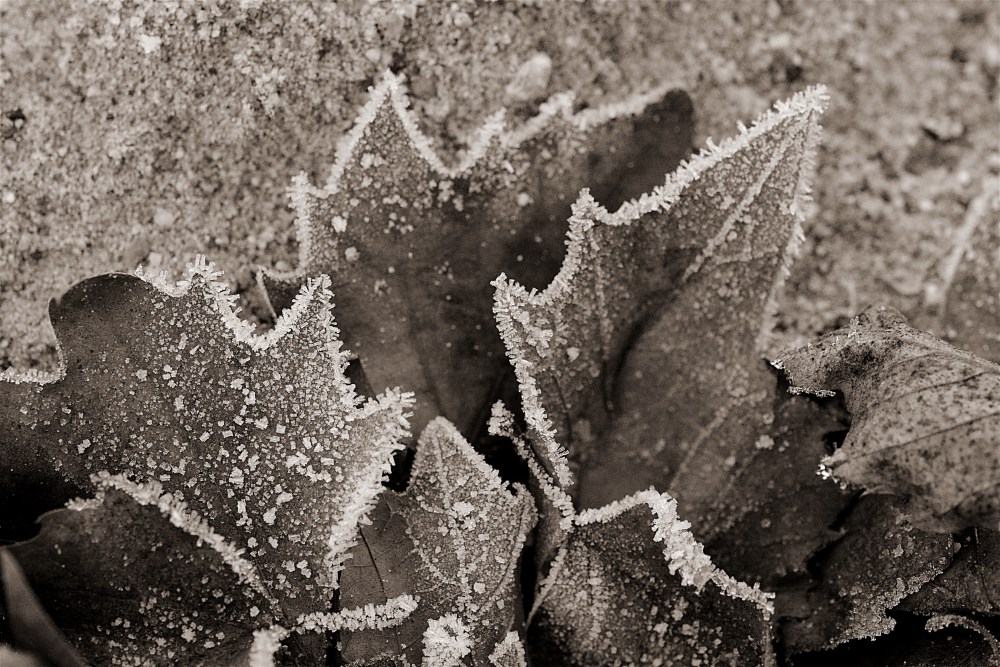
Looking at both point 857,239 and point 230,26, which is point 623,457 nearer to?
point 857,239

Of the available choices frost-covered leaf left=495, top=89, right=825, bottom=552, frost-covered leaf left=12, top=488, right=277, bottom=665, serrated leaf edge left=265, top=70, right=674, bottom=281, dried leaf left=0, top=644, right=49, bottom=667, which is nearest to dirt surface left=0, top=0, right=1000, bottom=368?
serrated leaf edge left=265, top=70, right=674, bottom=281

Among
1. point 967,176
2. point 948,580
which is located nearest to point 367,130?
point 948,580

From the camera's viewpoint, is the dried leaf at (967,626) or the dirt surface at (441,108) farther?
the dirt surface at (441,108)

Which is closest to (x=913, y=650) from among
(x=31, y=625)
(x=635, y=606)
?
(x=635, y=606)

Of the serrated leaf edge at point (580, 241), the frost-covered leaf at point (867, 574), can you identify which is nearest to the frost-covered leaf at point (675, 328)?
the serrated leaf edge at point (580, 241)

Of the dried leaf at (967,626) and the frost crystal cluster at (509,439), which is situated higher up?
the frost crystal cluster at (509,439)

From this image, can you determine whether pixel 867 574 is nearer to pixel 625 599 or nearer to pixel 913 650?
pixel 913 650

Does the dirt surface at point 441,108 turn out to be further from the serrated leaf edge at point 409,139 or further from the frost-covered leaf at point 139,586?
the frost-covered leaf at point 139,586
